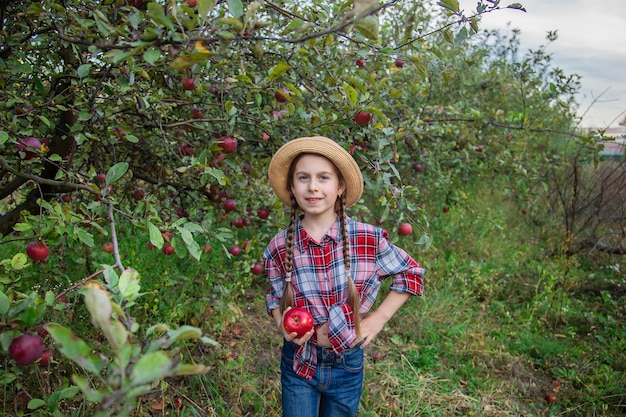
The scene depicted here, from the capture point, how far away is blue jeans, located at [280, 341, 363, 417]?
5.31 feet

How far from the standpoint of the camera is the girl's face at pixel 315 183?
1541 mm

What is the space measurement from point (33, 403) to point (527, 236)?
4919 mm

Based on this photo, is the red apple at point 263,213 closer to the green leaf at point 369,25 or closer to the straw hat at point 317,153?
the straw hat at point 317,153

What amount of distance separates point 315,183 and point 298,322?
44 centimetres

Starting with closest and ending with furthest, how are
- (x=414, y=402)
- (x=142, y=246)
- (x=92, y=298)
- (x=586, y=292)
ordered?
(x=92, y=298), (x=414, y=402), (x=142, y=246), (x=586, y=292)

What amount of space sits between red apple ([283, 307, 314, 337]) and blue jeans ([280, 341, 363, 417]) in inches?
6.6

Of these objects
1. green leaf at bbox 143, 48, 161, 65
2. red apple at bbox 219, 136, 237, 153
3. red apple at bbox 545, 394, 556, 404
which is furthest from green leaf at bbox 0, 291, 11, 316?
red apple at bbox 545, 394, 556, 404

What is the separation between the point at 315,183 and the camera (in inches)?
60.4

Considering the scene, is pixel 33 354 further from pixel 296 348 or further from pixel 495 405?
pixel 495 405

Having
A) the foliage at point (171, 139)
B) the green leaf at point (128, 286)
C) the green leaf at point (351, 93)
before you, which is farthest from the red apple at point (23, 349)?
the green leaf at point (351, 93)

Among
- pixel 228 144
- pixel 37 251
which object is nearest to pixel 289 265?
pixel 228 144

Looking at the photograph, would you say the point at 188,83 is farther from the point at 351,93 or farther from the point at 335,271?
the point at 335,271

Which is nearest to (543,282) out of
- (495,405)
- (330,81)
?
(495,405)

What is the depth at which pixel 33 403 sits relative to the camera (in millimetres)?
1278
